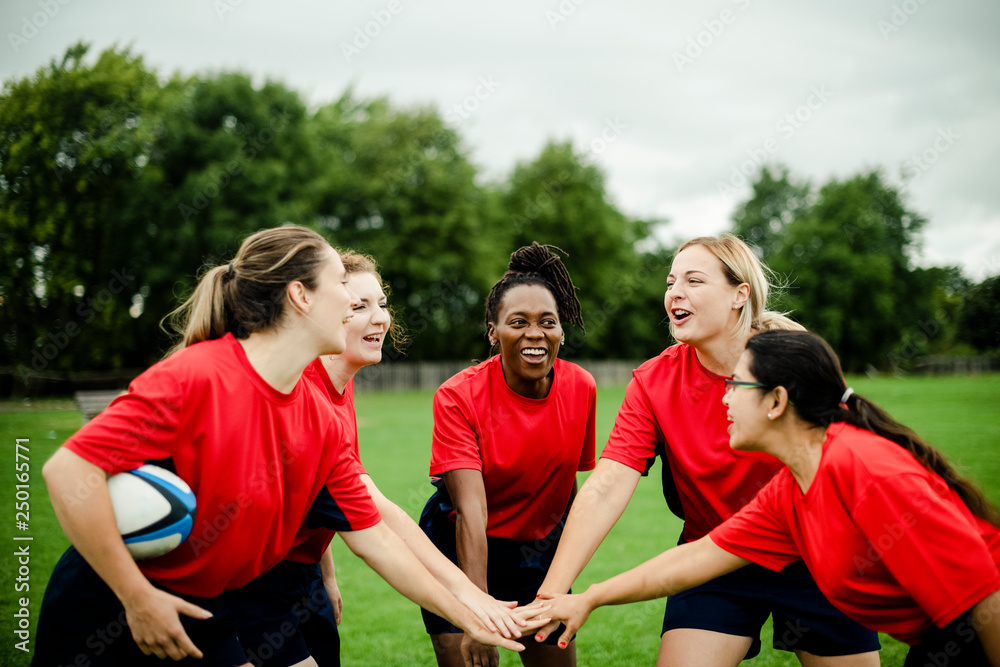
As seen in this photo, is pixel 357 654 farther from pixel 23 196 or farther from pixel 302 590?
pixel 23 196

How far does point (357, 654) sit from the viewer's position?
556cm

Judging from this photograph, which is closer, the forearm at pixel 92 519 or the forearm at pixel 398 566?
the forearm at pixel 92 519

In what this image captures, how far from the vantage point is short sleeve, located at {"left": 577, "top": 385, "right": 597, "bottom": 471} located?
4277mm

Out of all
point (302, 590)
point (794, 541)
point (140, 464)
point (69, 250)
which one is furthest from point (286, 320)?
point (69, 250)

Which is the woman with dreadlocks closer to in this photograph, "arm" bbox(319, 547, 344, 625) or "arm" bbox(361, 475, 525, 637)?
"arm" bbox(361, 475, 525, 637)

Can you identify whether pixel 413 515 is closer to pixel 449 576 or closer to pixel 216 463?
pixel 449 576

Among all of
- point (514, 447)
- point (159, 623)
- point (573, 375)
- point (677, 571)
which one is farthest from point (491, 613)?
point (159, 623)

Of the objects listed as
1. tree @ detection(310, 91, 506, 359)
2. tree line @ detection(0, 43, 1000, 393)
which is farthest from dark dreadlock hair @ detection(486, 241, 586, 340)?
tree @ detection(310, 91, 506, 359)

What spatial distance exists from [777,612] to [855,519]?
42.5 inches

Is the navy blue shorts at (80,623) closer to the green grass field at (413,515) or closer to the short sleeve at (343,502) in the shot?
the short sleeve at (343,502)

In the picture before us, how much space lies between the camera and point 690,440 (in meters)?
3.63

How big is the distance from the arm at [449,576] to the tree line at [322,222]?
1659 centimetres

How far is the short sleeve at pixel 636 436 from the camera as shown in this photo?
147 inches

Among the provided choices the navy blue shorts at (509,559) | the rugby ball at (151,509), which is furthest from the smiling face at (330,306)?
the navy blue shorts at (509,559)
